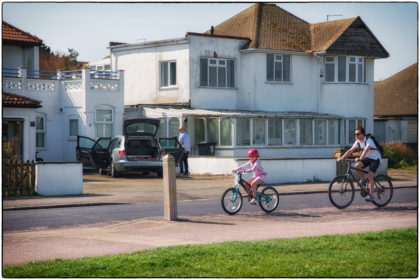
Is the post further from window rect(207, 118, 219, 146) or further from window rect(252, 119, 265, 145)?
window rect(252, 119, 265, 145)

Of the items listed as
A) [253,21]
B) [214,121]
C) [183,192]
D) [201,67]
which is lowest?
[183,192]

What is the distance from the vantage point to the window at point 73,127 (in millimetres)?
34094

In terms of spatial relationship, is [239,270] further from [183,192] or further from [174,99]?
[174,99]

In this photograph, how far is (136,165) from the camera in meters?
27.2

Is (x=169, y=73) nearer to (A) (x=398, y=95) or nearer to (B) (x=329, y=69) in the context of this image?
(B) (x=329, y=69)

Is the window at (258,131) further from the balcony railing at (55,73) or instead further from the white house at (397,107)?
the white house at (397,107)

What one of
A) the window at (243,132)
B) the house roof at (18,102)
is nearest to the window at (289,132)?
the window at (243,132)

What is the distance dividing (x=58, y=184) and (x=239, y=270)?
43.7ft

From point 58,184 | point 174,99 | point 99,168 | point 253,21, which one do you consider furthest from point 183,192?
point 253,21

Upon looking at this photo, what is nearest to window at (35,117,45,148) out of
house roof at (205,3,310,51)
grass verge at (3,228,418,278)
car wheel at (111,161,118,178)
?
car wheel at (111,161,118,178)

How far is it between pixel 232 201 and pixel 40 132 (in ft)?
63.1

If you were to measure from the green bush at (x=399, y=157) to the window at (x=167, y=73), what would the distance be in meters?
11.2

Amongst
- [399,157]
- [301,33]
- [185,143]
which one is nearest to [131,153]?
[185,143]

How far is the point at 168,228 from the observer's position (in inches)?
527
